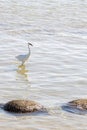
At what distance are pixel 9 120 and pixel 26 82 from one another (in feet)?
9.32

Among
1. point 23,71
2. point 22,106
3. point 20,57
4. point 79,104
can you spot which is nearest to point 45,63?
point 20,57

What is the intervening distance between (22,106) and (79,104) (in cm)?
119

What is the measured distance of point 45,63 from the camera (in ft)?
44.9

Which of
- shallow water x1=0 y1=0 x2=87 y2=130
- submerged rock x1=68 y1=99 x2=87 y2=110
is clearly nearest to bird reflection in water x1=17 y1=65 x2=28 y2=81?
shallow water x1=0 y1=0 x2=87 y2=130

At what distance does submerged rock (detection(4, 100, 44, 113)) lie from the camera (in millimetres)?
9578

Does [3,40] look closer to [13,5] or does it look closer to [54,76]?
[54,76]

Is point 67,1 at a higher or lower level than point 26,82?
higher

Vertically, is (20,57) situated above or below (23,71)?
above

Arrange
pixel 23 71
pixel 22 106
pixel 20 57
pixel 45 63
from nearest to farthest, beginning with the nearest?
pixel 22 106 < pixel 23 71 < pixel 20 57 < pixel 45 63

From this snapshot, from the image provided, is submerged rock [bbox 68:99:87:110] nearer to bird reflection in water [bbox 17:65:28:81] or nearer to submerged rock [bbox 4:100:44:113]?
submerged rock [bbox 4:100:44:113]

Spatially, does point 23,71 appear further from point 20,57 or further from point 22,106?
point 22,106

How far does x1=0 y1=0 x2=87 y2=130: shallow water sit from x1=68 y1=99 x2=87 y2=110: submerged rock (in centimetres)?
23

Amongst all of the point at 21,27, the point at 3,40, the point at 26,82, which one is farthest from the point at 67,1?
the point at 26,82

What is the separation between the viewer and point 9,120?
9.31 metres
